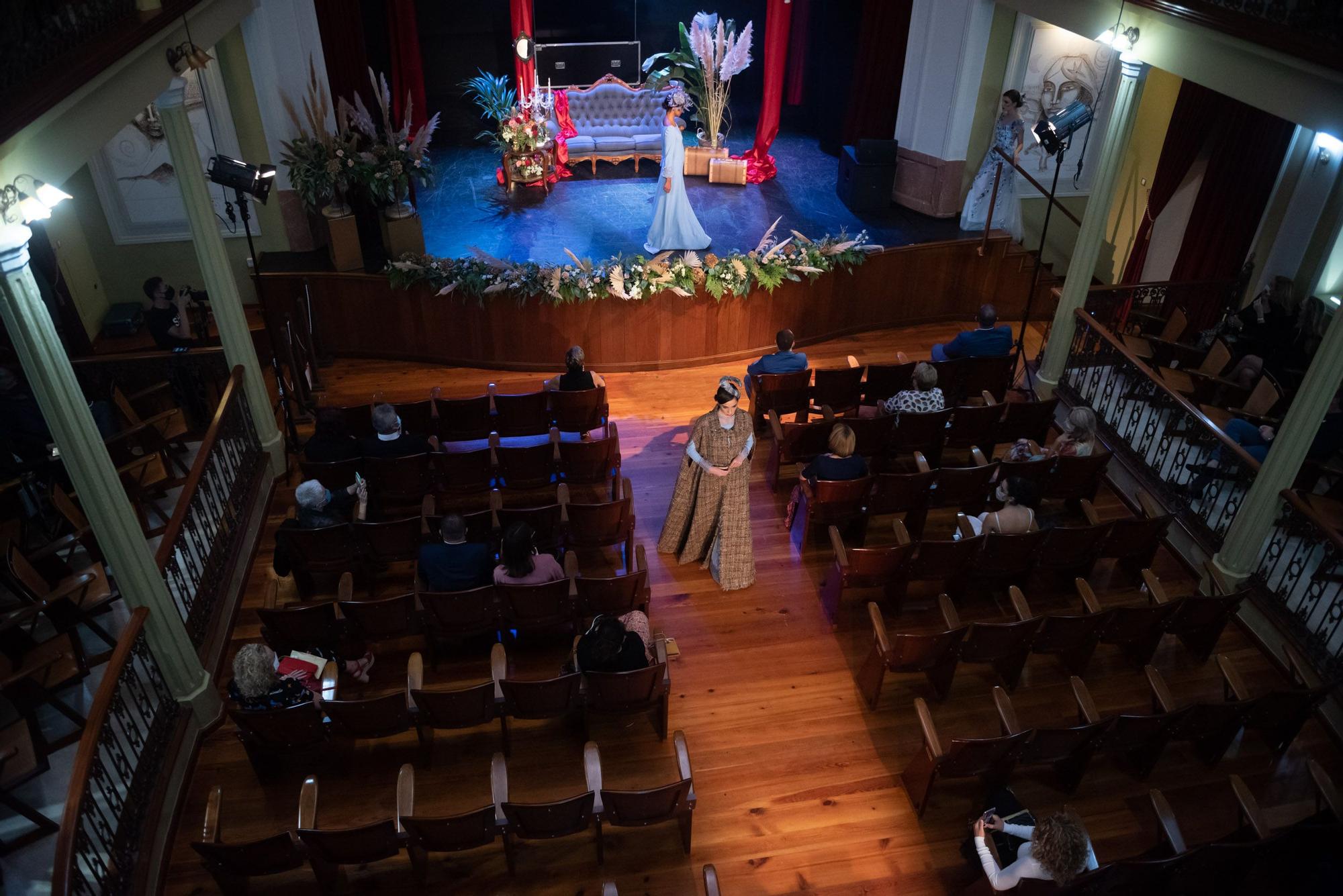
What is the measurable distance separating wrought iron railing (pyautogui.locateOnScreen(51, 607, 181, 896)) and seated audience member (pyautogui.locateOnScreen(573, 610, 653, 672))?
2.32 meters

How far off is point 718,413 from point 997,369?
337cm

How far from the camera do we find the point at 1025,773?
17.3 ft

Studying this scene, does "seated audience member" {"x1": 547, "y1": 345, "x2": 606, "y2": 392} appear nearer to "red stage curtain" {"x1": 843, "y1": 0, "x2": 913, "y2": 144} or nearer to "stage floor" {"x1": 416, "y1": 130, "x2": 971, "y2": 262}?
"stage floor" {"x1": 416, "y1": 130, "x2": 971, "y2": 262}

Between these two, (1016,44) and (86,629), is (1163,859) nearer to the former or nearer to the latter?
(86,629)

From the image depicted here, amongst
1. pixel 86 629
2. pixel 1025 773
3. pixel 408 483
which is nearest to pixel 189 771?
pixel 86 629

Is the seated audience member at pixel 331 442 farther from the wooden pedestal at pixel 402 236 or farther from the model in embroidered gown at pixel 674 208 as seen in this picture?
the model in embroidered gown at pixel 674 208

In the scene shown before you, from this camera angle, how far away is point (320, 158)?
29.4 ft

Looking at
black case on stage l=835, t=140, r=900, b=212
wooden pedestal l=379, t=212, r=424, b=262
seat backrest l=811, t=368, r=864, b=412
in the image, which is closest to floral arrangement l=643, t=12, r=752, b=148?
black case on stage l=835, t=140, r=900, b=212

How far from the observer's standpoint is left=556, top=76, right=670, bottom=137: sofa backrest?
12.0 metres

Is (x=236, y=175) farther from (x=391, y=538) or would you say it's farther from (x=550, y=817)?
(x=550, y=817)

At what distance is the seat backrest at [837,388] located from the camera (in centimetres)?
776

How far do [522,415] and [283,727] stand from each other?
3.29 metres

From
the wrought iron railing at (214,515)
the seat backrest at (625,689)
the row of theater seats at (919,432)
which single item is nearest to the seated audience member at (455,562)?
the seat backrest at (625,689)

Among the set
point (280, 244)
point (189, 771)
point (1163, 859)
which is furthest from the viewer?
point (280, 244)
